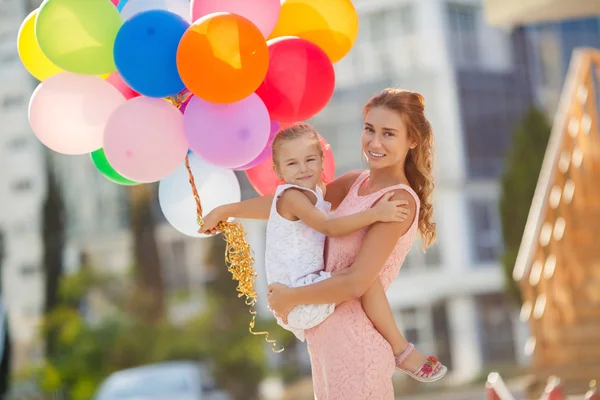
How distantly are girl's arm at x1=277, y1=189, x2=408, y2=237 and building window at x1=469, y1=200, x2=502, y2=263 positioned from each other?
14605 mm

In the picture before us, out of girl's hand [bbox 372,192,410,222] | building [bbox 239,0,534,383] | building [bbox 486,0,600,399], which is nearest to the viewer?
girl's hand [bbox 372,192,410,222]

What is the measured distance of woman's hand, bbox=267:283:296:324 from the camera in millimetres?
2289

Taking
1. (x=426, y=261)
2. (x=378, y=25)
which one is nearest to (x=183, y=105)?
(x=426, y=261)

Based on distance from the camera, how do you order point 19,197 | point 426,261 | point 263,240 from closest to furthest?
point 426,261
point 263,240
point 19,197

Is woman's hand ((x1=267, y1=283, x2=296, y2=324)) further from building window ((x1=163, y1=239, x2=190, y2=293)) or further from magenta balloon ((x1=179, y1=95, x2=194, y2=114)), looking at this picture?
building window ((x1=163, y1=239, x2=190, y2=293))

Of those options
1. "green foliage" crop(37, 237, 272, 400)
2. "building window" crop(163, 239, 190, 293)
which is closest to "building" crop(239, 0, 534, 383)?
"building window" crop(163, 239, 190, 293)

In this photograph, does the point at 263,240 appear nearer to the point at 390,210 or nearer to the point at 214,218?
the point at 214,218

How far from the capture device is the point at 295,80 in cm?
267

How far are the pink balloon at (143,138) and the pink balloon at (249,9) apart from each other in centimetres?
30

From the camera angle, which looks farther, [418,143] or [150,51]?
[150,51]

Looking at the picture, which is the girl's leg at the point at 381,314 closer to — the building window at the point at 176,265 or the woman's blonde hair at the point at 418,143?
the woman's blonde hair at the point at 418,143

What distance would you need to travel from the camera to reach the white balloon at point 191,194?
9.35ft

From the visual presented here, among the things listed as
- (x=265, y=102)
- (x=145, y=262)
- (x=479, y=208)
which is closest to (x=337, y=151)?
(x=479, y=208)

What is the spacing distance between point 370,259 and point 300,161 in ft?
1.03
